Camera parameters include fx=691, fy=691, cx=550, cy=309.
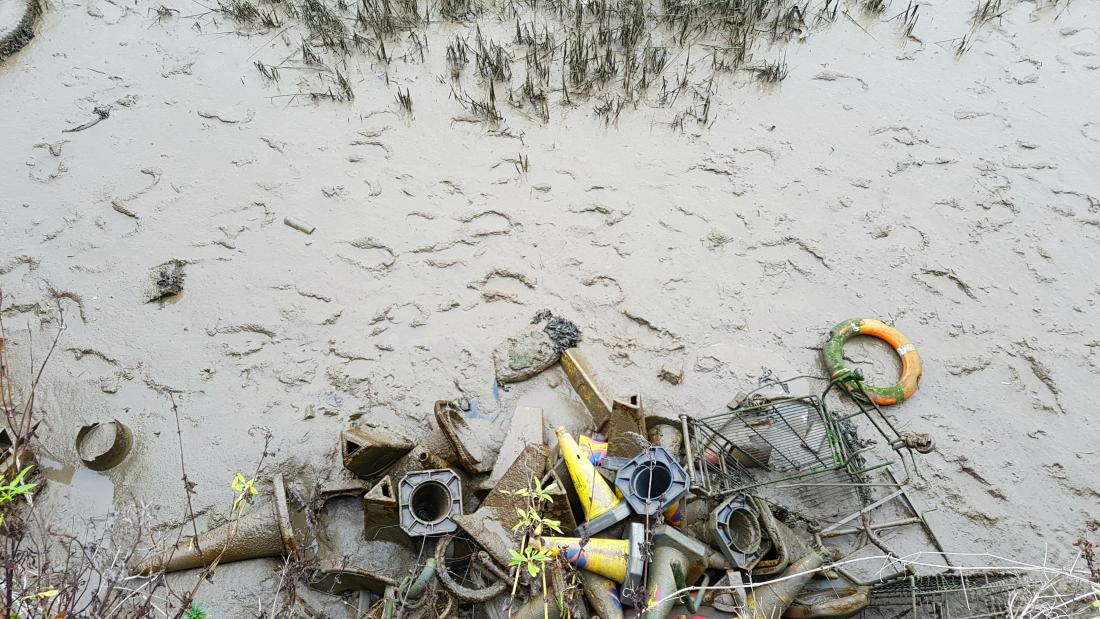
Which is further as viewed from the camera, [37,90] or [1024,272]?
[37,90]

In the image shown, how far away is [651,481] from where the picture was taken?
3.12 m

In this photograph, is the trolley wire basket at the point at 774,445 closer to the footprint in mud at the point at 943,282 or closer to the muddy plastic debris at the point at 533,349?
the muddy plastic debris at the point at 533,349

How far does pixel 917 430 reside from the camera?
3.96 meters

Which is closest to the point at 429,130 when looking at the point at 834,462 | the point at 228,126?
the point at 228,126

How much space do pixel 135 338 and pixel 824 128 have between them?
5128 mm

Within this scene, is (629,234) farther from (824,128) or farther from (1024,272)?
(1024,272)

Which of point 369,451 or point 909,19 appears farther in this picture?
point 909,19

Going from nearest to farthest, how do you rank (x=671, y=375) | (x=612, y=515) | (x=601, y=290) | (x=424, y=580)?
(x=424, y=580), (x=612, y=515), (x=671, y=375), (x=601, y=290)

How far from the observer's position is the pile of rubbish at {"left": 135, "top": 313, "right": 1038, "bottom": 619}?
2928mm

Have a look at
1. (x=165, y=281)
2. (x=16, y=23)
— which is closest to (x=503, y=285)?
(x=165, y=281)

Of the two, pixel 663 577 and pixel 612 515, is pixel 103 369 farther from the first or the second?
pixel 663 577

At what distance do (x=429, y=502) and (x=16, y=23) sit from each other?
624 centimetres

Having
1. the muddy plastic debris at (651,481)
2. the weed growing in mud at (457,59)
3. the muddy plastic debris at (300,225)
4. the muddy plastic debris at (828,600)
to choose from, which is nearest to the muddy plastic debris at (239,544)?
the muddy plastic debris at (651,481)

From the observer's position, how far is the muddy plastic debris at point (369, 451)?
3.35 metres
